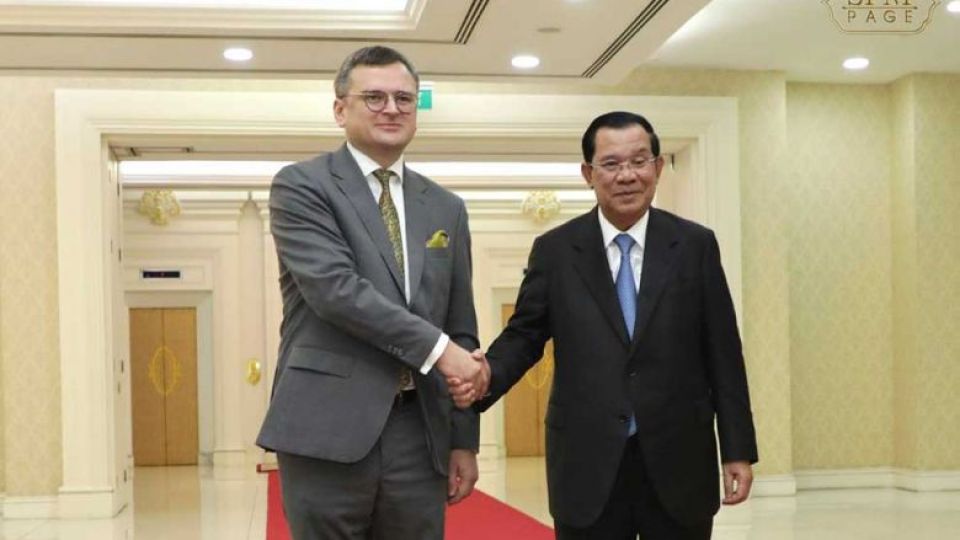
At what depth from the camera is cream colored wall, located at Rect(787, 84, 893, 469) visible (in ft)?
36.6

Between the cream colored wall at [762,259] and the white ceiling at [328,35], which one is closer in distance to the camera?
the white ceiling at [328,35]

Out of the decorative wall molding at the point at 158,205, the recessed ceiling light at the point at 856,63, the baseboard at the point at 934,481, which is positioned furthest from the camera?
the decorative wall molding at the point at 158,205

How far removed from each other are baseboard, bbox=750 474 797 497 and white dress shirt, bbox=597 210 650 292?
296 inches

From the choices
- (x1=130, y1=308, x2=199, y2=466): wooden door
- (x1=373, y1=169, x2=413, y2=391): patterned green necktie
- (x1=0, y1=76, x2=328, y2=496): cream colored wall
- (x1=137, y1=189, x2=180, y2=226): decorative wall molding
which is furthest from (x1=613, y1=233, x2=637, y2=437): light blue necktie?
(x1=130, y1=308, x2=199, y2=466): wooden door

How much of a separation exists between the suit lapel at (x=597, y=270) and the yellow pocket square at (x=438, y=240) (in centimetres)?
46

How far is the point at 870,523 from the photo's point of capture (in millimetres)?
8945

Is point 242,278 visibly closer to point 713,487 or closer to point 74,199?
point 74,199

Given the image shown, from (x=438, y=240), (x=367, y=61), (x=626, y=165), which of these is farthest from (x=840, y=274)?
(x=367, y=61)

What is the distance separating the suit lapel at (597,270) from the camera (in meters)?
3.18

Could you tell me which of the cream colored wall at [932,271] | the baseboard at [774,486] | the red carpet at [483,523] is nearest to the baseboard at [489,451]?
the red carpet at [483,523]

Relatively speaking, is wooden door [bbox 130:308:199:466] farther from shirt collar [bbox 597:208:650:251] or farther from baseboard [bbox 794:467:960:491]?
shirt collar [bbox 597:208:650:251]

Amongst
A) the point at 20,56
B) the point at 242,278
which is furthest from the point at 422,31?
the point at 242,278

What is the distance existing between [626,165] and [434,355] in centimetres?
77

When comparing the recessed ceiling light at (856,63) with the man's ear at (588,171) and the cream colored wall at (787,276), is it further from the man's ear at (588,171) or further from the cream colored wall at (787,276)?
the man's ear at (588,171)
